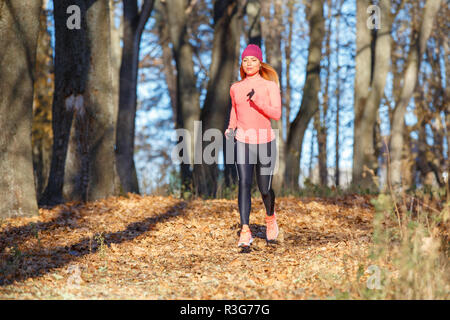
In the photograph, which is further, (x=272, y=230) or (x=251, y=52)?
(x=272, y=230)

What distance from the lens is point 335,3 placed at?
26.4 m

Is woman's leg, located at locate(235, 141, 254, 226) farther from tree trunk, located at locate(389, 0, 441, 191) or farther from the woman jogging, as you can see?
Result: tree trunk, located at locate(389, 0, 441, 191)

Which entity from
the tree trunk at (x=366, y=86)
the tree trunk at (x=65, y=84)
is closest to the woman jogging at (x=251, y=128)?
the tree trunk at (x=65, y=84)

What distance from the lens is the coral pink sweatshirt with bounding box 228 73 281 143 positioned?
696 cm

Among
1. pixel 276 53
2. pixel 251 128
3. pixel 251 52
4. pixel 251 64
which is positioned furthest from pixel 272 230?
pixel 276 53

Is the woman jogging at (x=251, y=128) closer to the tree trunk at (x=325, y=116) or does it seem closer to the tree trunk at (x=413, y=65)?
the tree trunk at (x=413, y=65)

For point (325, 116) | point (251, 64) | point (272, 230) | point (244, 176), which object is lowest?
point (272, 230)

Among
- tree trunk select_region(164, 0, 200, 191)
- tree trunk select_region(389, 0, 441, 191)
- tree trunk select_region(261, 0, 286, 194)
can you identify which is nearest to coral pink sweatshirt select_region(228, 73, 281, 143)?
tree trunk select_region(164, 0, 200, 191)

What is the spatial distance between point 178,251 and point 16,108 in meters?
3.53

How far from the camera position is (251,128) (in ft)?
22.9

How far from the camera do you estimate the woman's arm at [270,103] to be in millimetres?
6844

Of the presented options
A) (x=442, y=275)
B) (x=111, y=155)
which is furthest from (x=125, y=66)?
(x=442, y=275)

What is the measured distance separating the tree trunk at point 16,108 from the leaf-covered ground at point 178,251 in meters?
0.41

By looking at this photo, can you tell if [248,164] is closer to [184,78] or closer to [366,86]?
[184,78]
